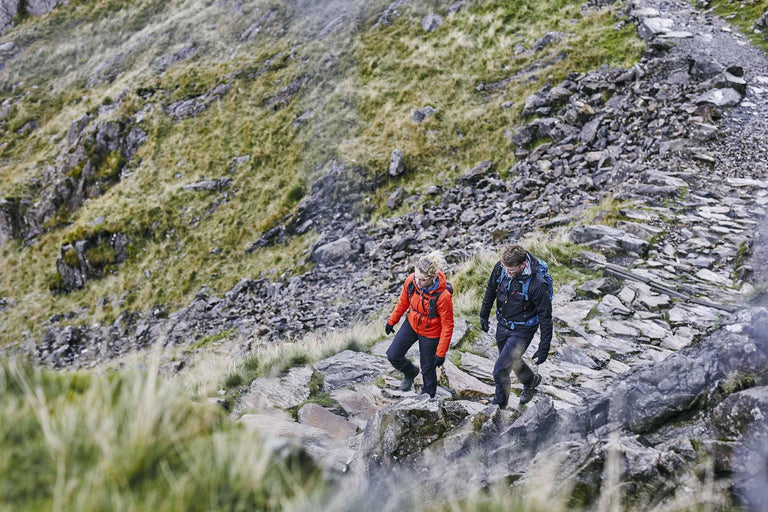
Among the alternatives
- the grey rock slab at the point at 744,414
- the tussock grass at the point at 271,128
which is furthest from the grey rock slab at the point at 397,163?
the grey rock slab at the point at 744,414

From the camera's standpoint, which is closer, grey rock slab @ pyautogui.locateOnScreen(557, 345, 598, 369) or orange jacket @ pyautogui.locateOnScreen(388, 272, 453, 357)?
orange jacket @ pyautogui.locateOnScreen(388, 272, 453, 357)

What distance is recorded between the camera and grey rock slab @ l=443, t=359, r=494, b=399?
6488mm

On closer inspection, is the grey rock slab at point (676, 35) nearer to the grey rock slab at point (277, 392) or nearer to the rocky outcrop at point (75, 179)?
the grey rock slab at point (277, 392)

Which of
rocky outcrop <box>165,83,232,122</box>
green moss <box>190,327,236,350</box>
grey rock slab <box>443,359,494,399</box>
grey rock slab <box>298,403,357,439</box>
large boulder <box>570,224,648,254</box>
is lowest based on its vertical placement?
green moss <box>190,327,236,350</box>

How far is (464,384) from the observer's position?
6.68 meters

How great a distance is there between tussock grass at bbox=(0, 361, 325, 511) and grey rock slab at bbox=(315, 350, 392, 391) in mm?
4579

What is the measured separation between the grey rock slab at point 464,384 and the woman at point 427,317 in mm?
578

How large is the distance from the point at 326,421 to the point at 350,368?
1796mm

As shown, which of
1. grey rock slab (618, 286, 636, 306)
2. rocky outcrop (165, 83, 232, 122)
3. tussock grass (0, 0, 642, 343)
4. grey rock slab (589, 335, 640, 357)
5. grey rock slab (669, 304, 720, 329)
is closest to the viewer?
grey rock slab (589, 335, 640, 357)

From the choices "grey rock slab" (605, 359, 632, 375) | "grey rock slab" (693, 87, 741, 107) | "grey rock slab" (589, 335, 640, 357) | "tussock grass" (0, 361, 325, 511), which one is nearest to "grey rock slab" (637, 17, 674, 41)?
"grey rock slab" (693, 87, 741, 107)

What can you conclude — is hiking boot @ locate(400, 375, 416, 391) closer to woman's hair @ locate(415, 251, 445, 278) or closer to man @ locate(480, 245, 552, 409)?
man @ locate(480, 245, 552, 409)

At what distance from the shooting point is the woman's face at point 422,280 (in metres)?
5.57

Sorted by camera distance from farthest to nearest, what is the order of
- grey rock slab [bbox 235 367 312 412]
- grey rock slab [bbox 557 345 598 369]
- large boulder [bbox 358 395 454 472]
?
1. grey rock slab [bbox 557 345 598 369]
2. grey rock slab [bbox 235 367 312 412]
3. large boulder [bbox 358 395 454 472]

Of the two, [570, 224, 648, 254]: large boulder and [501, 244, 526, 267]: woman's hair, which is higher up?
[501, 244, 526, 267]: woman's hair
